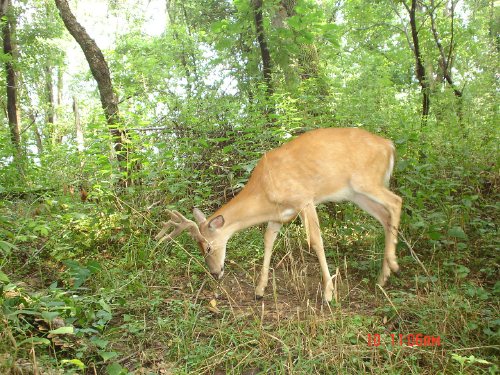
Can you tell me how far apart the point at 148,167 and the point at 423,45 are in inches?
282

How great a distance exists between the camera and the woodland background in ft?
10.5

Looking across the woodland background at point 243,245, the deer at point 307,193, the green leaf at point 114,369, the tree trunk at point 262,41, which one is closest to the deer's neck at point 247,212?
the deer at point 307,193

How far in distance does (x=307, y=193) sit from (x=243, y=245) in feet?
4.23

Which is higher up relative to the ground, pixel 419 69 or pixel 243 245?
pixel 419 69

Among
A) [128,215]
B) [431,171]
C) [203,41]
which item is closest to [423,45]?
[431,171]

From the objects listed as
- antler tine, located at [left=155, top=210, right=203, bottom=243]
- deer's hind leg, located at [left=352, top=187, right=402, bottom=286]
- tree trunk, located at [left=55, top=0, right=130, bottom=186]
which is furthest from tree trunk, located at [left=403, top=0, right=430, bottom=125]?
tree trunk, located at [left=55, top=0, right=130, bottom=186]

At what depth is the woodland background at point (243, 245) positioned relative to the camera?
320cm

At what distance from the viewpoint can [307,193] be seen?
498 centimetres
